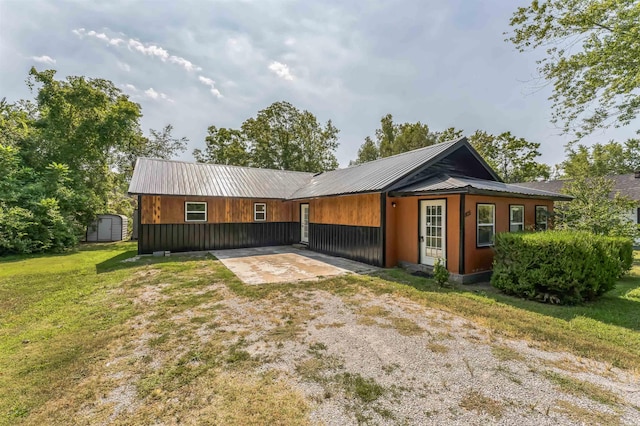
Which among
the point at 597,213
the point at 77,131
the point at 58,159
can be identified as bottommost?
the point at 597,213

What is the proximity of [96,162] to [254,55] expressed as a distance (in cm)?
1386

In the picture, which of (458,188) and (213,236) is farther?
(213,236)

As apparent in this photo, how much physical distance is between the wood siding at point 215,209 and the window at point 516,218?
9.42 m

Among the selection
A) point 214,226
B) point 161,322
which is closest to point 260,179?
point 214,226

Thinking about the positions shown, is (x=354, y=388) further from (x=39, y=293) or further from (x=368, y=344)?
(x=39, y=293)

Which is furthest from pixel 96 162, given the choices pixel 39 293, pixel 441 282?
pixel 441 282

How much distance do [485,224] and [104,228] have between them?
18.7m

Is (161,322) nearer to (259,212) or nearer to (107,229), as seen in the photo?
(259,212)

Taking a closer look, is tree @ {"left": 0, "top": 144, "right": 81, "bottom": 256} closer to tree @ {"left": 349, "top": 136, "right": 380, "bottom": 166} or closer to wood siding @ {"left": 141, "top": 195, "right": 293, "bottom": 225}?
wood siding @ {"left": 141, "top": 195, "right": 293, "bottom": 225}

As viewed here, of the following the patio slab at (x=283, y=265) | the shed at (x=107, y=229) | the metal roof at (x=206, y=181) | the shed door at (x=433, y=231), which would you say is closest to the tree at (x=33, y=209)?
the shed at (x=107, y=229)

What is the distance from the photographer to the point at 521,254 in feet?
18.9

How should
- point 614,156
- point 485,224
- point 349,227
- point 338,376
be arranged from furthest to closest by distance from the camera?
point 614,156, point 349,227, point 485,224, point 338,376

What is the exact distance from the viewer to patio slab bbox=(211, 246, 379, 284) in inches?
288

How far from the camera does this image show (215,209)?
40.1 feet
